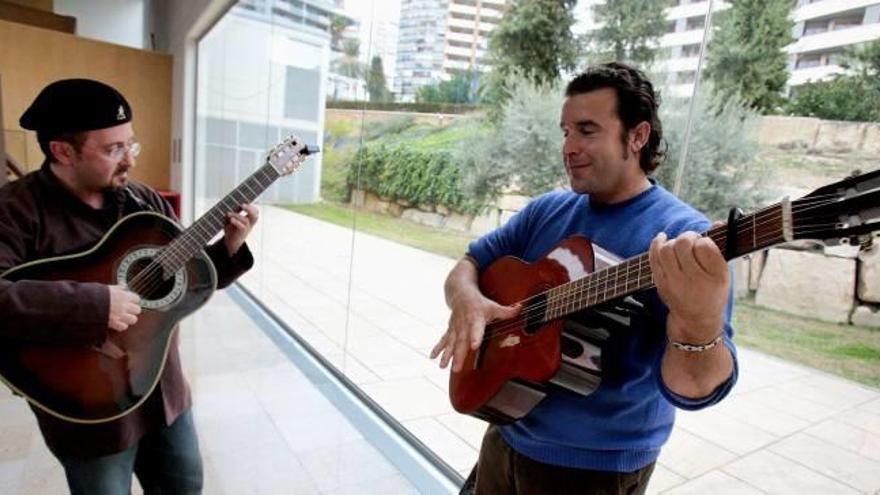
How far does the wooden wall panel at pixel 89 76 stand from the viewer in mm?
4883

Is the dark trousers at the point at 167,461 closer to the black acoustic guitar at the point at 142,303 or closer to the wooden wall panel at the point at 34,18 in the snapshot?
the black acoustic guitar at the point at 142,303

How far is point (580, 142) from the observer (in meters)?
0.98

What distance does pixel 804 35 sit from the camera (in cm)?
121

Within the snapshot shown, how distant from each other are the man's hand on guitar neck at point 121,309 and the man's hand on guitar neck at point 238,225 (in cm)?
33

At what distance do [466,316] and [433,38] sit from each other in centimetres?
216

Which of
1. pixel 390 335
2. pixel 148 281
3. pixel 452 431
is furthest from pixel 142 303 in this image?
pixel 390 335

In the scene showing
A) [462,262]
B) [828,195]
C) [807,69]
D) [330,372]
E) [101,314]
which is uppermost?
[807,69]

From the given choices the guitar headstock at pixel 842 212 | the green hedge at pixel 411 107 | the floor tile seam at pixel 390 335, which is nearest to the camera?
the guitar headstock at pixel 842 212

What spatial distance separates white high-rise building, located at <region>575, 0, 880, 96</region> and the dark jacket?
152 centimetres

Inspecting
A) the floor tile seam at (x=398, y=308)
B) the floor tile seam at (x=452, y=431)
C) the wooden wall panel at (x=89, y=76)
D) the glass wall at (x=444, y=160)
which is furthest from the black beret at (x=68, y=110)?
the wooden wall panel at (x=89, y=76)

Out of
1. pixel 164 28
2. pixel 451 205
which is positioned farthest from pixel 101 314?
pixel 164 28

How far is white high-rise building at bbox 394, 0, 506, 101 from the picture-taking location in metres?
2.66

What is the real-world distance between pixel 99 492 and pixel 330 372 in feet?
6.41

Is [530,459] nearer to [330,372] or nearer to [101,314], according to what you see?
[101,314]
